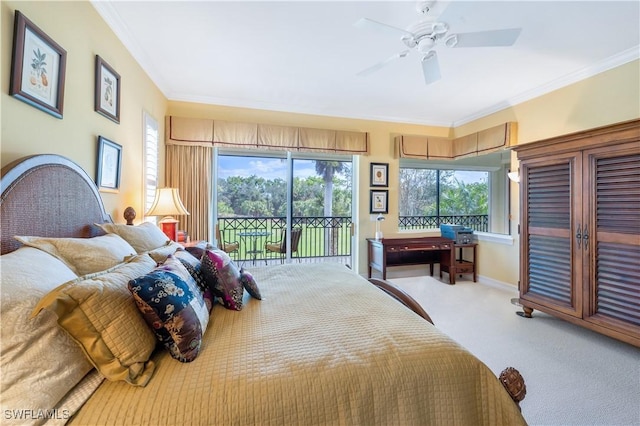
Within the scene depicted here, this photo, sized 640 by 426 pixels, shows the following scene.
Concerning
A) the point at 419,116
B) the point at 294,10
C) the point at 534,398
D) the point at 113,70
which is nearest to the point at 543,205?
the point at 534,398

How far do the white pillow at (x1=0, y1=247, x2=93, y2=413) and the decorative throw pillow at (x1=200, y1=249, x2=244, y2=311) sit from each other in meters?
0.62

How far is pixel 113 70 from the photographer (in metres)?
2.19

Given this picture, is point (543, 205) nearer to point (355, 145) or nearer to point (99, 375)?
point (355, 145)

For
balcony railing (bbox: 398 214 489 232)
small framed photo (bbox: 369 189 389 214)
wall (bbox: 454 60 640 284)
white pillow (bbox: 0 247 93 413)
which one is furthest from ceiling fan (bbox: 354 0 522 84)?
balcony railing (bbox: 398 214 489 232)

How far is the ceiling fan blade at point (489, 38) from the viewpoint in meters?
1.90

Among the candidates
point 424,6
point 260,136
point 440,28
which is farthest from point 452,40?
point 260,136

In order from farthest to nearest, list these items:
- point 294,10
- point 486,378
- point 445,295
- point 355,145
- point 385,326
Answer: point 355,145 → point 445,295 → point 294,10 → point 385,326 → point 486,378

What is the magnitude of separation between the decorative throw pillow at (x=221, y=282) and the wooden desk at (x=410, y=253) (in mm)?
2908

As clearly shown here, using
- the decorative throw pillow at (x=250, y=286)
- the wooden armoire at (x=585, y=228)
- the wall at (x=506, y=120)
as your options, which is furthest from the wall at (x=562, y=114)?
the decorative throw pillow at (x=250, y=286)

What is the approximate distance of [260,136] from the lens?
12.8ft

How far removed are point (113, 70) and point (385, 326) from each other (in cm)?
267

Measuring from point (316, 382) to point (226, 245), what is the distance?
378 cm

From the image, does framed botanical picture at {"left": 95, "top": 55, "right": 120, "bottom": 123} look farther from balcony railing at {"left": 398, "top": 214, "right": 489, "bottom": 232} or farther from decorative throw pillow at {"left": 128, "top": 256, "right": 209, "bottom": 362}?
balcony railing at {"left": 398, "top": 214, "right": 489, "bottom": 232}

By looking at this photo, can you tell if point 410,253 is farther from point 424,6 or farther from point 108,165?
point 108,165
